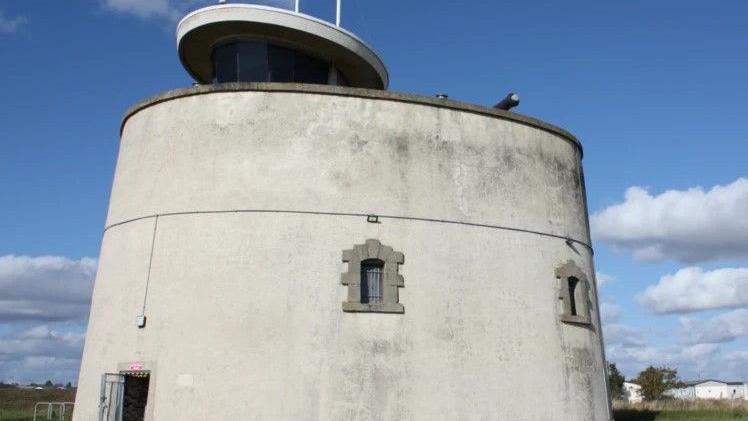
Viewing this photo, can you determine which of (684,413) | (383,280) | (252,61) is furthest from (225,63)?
(684,413)

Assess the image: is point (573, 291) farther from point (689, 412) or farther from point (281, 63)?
point (689, 412)

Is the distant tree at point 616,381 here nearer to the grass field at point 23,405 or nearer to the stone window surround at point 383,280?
the grass field at point 23,405

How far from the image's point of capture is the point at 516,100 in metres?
14.9

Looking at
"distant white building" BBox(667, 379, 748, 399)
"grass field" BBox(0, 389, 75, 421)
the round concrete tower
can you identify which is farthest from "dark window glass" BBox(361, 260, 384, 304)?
"distant white building" BBox(667, 379, 748, 399)

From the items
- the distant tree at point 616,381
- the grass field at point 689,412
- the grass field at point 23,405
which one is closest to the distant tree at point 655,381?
the distant tree at point 616,381

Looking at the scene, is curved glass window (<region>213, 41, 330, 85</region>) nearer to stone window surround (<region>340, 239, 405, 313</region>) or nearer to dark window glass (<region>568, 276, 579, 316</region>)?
stone window surround (<region>340, 239, 405, 313</region>)

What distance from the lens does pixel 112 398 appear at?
11.6 meters

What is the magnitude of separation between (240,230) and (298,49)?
4.89 meters

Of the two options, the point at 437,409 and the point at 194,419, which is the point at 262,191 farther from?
the point at 437,409

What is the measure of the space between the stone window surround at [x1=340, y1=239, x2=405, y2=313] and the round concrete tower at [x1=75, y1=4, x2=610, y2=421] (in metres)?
0.03

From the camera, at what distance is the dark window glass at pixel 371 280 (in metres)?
11.8

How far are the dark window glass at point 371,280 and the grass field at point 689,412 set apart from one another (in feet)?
34.5

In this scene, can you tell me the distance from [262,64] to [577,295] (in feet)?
26.1

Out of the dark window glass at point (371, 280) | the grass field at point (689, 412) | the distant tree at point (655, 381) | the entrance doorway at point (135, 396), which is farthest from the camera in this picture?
the distant tree at point (655, 381)
